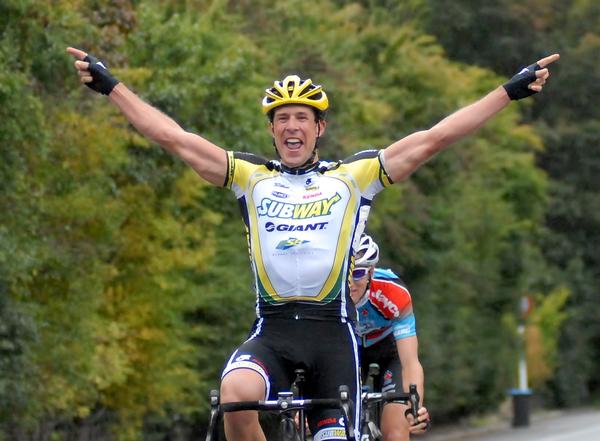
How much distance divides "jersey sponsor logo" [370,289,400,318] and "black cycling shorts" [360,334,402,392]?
Answer: 0.72 m

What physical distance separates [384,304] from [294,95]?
269 cm

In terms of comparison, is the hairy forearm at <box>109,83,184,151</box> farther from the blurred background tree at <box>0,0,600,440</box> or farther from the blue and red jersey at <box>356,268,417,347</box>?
the blurred background tree at <box>0,0,600,440</box>

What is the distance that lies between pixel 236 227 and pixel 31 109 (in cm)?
766

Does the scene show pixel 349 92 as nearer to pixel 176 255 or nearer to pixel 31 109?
pixel 176 255

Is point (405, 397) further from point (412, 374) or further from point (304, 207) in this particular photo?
point (304, 207)

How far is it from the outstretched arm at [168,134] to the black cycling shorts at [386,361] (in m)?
3.40

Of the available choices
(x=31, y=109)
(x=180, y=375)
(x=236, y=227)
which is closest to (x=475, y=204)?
(x=236, y=227)

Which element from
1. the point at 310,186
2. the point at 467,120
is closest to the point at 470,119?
the point at 467,120

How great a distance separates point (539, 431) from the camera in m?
32.2

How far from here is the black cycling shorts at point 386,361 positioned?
402 inches

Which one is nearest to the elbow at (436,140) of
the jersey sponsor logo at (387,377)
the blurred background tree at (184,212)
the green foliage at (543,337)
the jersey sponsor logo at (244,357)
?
the jersey sponsor logo at (244,357)

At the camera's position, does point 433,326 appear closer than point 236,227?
No

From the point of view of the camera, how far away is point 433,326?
3089cm

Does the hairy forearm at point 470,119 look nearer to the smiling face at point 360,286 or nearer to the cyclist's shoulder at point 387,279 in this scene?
the smiling face at point 360,286
